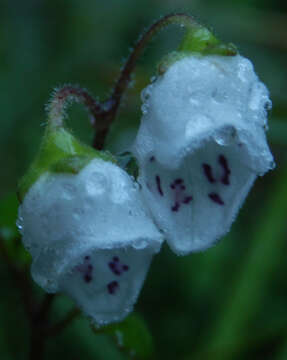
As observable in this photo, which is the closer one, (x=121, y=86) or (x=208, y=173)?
(x=208, y=173)

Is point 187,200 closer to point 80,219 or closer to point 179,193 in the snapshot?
point 179,193

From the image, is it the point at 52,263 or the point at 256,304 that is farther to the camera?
the point at 256,304

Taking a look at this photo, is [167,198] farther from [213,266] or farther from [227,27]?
[227,27]

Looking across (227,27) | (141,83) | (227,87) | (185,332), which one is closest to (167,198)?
(227,87)

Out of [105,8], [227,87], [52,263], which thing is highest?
[227,87]

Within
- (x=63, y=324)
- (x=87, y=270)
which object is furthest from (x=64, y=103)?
(x=63, y=324)

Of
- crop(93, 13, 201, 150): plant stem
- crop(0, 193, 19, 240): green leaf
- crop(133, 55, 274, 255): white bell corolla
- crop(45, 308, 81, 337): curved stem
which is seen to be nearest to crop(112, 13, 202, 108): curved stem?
crop(93, 13, 201, 150): plant stem
